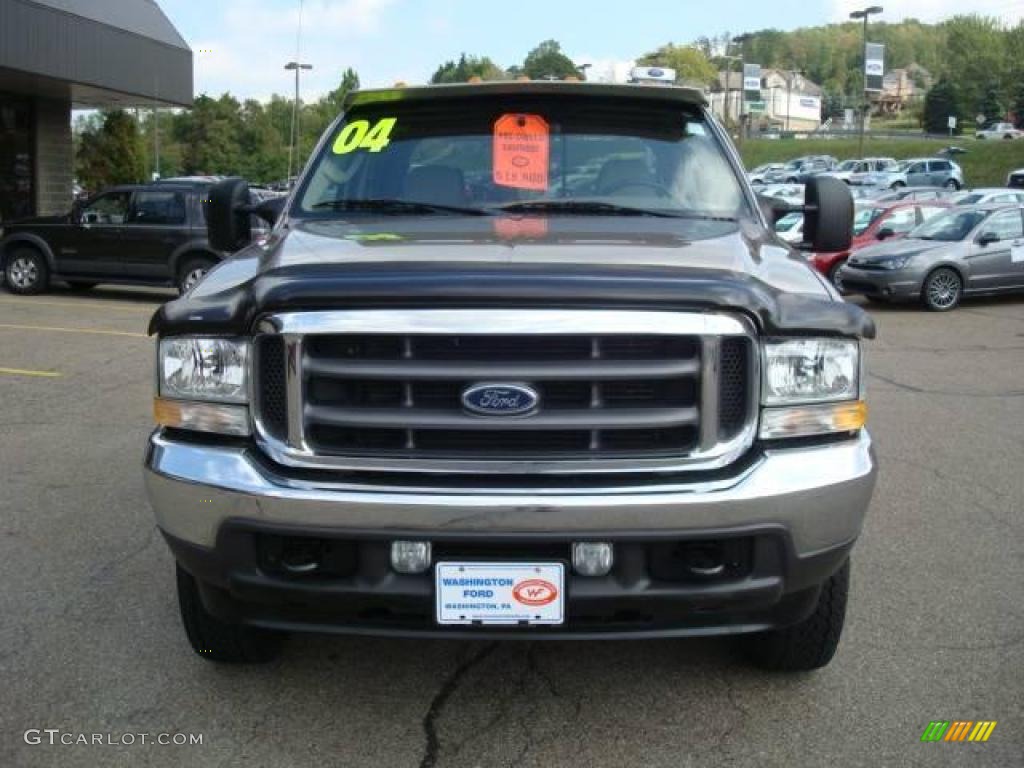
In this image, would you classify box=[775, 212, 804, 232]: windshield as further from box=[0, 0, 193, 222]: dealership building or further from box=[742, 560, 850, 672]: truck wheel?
box=[742, 560, 850, 672]: truck wheel

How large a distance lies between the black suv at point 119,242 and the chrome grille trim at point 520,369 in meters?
12.7

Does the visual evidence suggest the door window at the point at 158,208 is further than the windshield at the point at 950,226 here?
No

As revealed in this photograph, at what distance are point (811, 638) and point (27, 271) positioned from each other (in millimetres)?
15285

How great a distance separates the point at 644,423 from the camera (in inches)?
112

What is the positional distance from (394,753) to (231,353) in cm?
126

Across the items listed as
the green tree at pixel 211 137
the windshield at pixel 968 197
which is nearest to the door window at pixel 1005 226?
the windshield at pixel 968 197

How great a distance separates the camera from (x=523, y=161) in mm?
4188

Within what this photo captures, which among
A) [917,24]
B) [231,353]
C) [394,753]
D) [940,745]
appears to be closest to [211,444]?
[231,353]

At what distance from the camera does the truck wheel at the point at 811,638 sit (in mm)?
3338

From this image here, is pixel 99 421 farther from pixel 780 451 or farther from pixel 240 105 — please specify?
pixel 240 105

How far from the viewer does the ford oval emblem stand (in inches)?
111

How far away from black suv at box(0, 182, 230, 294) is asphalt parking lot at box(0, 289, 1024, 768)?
32.9 ft

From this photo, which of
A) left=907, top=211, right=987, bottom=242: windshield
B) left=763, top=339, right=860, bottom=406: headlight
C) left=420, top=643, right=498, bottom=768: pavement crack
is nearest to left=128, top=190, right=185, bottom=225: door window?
left=907, top=211, right=987, bottom=242: windshield

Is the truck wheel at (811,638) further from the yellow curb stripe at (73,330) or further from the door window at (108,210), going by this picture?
the door window at (108,210)
